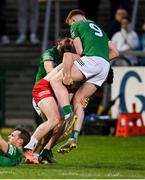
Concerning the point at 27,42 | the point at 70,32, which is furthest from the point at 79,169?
the point at 27,42

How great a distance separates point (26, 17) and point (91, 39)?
1209cm

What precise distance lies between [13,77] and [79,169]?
12.0 metres

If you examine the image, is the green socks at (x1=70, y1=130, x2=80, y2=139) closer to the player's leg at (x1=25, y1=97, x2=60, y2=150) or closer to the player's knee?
the player's leg at (x1=25, y1=97, x2=60, y2=150)

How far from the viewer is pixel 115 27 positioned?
28.3 m

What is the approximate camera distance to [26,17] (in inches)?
1167

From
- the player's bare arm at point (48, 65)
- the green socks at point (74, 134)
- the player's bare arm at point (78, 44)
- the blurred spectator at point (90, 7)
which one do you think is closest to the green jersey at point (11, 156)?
the green socks at point (74, 134)

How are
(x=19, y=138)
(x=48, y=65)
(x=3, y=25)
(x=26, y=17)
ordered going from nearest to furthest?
(x=19, y=138) → (x=48, y=65) → (x=26, y=17) → (x=3, y=25)

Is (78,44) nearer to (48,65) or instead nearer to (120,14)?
(48,65)

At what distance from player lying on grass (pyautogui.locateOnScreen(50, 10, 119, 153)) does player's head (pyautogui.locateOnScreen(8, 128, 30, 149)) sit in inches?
26.7

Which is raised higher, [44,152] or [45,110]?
[45,110]

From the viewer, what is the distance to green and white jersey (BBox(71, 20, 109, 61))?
17.7 m

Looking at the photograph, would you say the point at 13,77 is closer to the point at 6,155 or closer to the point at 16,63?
the point at 16,63

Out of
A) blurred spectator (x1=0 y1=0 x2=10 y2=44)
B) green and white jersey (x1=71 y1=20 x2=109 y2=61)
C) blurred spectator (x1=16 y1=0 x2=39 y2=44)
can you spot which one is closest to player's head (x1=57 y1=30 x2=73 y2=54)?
green and white jersey (x1=71 y1=20 x2=109 y2=61)

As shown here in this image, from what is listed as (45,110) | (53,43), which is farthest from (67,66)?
(53,43)
